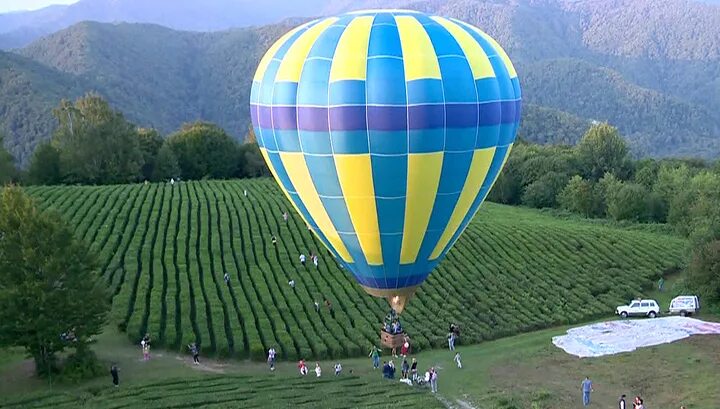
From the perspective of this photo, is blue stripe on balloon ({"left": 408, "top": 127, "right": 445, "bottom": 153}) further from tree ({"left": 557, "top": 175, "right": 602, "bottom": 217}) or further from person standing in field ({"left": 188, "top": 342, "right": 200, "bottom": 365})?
tree ({"left": 557, "top": 175, "right": 602, "bottom": 217})

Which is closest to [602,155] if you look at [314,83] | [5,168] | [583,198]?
[583,198]

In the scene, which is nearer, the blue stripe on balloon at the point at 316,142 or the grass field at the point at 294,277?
the blue stripe on balloon at the point at 316,142

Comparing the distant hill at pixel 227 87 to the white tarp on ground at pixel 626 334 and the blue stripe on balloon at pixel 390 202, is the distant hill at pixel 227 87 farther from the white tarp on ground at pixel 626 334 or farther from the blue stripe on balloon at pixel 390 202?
the blue stripe on balloon at pixel 390 202

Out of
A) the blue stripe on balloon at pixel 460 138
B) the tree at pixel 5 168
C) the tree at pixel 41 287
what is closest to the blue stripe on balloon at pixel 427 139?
the blue stripe on balloon at pixel 460 138

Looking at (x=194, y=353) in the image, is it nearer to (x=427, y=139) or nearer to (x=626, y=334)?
(x=427, y=139)

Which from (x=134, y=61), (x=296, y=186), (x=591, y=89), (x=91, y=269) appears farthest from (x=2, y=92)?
(x=591, y=89)

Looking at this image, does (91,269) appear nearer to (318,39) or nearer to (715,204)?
(318,39)

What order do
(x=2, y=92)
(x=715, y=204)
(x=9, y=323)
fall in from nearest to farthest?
(x=9, y=323), (x=715, y=204), (x=2, y=92)
